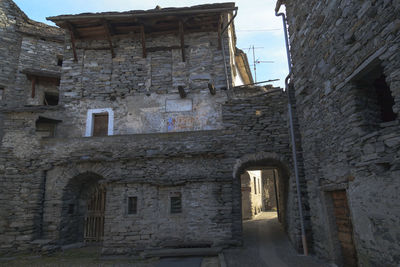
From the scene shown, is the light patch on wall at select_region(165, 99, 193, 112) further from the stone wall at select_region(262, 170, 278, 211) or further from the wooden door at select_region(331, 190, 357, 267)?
the stone wall at select_region(262, 170, 278, 211)

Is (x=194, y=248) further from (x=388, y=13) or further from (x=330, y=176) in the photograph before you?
(x=388, y=13)

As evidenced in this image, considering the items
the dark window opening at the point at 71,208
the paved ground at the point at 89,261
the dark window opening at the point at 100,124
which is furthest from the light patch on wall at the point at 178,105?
the paved ground at the point at 89,261

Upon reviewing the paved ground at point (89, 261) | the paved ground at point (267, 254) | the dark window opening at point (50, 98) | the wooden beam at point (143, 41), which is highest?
the wooden beam at point (143, 41)

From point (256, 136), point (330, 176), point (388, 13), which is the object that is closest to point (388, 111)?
point (330, 176)

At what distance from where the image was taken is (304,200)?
7.20 m

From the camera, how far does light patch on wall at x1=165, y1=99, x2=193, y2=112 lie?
34.6ft

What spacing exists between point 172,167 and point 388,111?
5.96 meters

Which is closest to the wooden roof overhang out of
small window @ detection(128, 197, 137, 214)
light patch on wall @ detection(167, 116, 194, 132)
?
light patch on wall @ detection(167, 116, 194, 132)

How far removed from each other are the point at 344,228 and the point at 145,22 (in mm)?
9862

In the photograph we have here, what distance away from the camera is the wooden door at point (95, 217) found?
980cm

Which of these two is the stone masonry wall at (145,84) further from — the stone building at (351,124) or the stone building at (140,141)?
the stone building at (351,124)

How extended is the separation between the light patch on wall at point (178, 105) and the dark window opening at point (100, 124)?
8.31ft

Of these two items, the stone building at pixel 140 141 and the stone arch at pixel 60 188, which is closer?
the stone building at pixel 140 141

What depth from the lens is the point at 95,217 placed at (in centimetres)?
995
